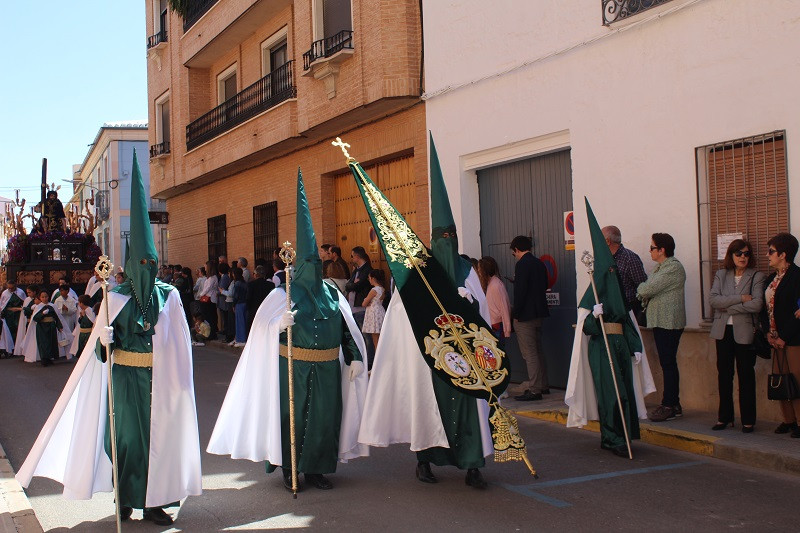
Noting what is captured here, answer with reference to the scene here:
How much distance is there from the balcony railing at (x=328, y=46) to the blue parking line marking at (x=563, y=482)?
9.79 m

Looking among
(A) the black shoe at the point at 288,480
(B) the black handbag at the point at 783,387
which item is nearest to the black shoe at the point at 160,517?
(A) the black shoe at the point at 288,480

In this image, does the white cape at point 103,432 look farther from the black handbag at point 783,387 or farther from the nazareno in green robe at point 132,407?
the black handbag at point 783,387

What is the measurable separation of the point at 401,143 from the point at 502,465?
8.20 meters

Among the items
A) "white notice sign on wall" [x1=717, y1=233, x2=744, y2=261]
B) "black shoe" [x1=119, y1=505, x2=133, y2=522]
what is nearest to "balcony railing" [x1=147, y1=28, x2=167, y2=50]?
"white notice sign on wall" [x1=717, y1=233, x2=744, y2=261]

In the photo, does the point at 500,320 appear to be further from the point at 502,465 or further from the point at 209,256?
the point at 209,256

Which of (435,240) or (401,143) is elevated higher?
(401,143)

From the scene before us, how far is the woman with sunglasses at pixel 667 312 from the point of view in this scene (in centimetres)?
895

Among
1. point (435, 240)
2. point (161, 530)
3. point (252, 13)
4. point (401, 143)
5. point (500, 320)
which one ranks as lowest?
point (161, 530)

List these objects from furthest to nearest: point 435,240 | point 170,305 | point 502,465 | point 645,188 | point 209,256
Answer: point 209,256 → point 645,188 → point 502,465 → point 435,240 → point 170,305

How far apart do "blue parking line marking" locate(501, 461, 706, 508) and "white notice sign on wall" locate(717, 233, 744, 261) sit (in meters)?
2.46

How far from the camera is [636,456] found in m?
7.90

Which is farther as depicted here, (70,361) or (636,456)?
(70,361)

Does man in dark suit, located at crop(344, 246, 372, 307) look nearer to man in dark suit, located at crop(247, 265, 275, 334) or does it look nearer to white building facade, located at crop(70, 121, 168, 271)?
man in dark suit, located at crop(247, 265, 275, 334)

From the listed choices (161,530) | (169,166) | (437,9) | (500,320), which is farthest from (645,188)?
(169,166)
